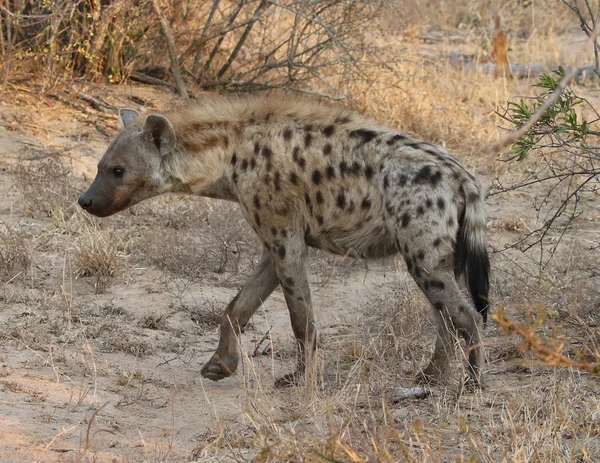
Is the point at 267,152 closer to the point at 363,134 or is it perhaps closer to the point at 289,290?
the point at 363,134

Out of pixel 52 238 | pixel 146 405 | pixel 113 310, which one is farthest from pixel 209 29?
pixel 146 405

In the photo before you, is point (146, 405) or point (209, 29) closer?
point (146, 405)

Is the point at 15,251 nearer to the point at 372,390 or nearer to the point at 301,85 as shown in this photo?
the point at 372,390

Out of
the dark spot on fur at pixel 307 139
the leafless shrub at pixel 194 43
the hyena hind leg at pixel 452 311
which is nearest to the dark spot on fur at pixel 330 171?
the dark spot on fur at pixel 307 139

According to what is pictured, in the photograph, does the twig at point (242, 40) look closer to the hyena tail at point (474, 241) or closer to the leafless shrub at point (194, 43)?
the leafless shrub at point (194, 43)

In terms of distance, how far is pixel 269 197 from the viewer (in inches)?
175

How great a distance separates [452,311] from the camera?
13.7ft

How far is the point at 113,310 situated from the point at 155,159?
39.5 inches

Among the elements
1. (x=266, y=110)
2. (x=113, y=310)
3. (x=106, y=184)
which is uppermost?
(x=266, y=110)

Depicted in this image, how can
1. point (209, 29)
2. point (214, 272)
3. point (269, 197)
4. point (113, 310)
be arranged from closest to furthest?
point (269, 197)
point (113, 310)
point (214, 272)
point (209, 29)

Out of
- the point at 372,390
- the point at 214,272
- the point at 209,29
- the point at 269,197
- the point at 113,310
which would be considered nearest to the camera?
the point at 372,390

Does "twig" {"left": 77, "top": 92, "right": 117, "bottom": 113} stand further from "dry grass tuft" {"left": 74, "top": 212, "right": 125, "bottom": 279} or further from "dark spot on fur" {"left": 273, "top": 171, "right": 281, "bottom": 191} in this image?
"dark spot on fur" {"left": 273, "top": 171, "right": 281, "bottom": 191}

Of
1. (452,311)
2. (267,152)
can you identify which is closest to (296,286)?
(267,152)

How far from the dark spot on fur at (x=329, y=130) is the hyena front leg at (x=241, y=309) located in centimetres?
57
